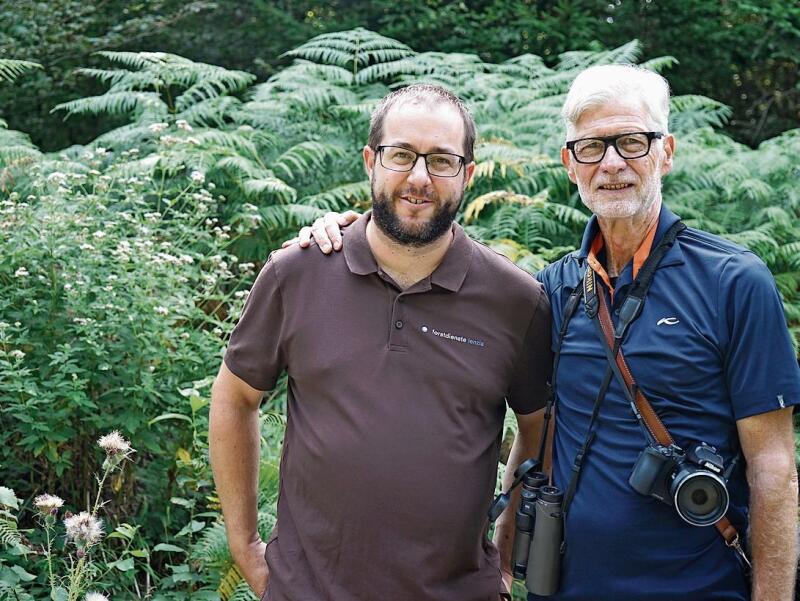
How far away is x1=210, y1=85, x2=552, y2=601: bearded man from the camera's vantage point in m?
2.55

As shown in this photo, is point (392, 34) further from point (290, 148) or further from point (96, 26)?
point (290, 148)

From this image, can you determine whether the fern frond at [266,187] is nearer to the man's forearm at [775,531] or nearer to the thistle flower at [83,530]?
the thistle flower at [83,530]

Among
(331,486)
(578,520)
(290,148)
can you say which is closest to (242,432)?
(331,486)

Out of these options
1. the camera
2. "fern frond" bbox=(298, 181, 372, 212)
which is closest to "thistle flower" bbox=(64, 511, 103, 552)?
the camera

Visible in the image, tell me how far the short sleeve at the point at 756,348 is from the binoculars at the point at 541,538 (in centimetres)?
61

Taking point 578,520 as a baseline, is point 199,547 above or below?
below

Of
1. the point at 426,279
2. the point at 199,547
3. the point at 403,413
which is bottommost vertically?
the point at 199,547

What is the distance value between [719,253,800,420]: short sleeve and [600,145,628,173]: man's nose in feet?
1.60

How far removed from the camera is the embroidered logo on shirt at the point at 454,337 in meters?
2.67

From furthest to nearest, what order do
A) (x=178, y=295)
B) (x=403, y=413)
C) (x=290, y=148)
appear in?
(x=290, y=148), (x=178, y=295), (x=403, y=413)

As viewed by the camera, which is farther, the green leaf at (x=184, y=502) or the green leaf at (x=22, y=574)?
the green leaf at (x=184, y=502)

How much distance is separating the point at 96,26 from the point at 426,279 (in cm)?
848

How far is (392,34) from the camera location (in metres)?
11.0

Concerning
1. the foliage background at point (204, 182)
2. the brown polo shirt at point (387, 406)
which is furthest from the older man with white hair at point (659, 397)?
the foliage background at point (204, 182)
